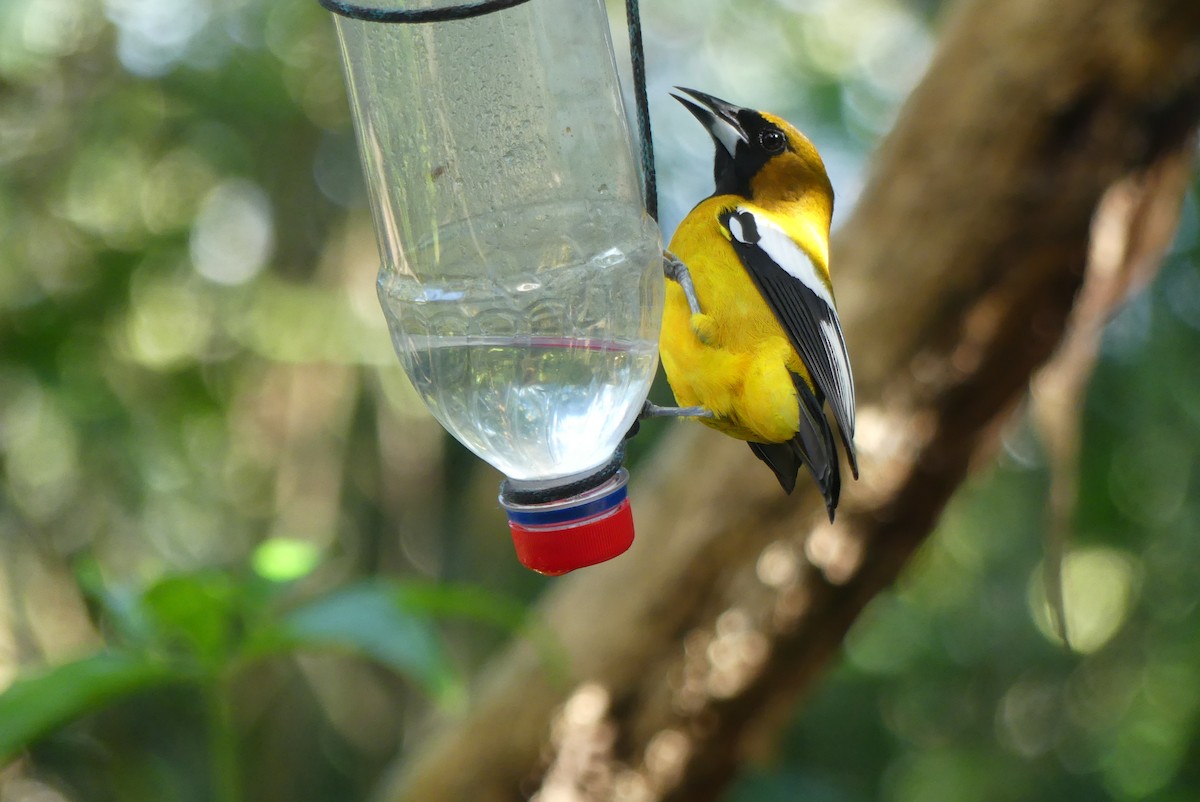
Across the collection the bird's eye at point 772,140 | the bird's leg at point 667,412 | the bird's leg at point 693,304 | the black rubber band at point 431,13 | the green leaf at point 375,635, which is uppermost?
the black rubber band at point 431,13

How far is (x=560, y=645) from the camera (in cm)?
367

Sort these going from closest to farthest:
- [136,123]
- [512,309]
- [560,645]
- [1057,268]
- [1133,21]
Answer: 1. [512,309]
2. [1133,21]
3. [1057,268]
4. [560,645]
5. [136,123]

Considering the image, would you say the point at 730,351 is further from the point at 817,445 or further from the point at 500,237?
the point at 500,237

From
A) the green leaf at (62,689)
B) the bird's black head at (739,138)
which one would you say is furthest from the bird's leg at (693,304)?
the green leaf at (62,689)

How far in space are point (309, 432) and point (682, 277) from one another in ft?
13.6

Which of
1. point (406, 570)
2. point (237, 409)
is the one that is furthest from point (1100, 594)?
point (237, 409)

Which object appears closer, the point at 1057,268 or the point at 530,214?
the point at 530,214

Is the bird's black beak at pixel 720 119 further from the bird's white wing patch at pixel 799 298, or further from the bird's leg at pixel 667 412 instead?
the bird's leg at pixel 667 412

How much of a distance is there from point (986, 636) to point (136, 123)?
6182 millimetres

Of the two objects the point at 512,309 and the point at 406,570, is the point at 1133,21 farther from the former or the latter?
the point at 406,570

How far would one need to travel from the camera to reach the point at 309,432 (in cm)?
586

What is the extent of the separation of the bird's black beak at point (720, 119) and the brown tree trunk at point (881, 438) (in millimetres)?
1051

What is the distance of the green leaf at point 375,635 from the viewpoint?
1853mm

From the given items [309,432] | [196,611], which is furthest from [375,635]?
[309,432]
